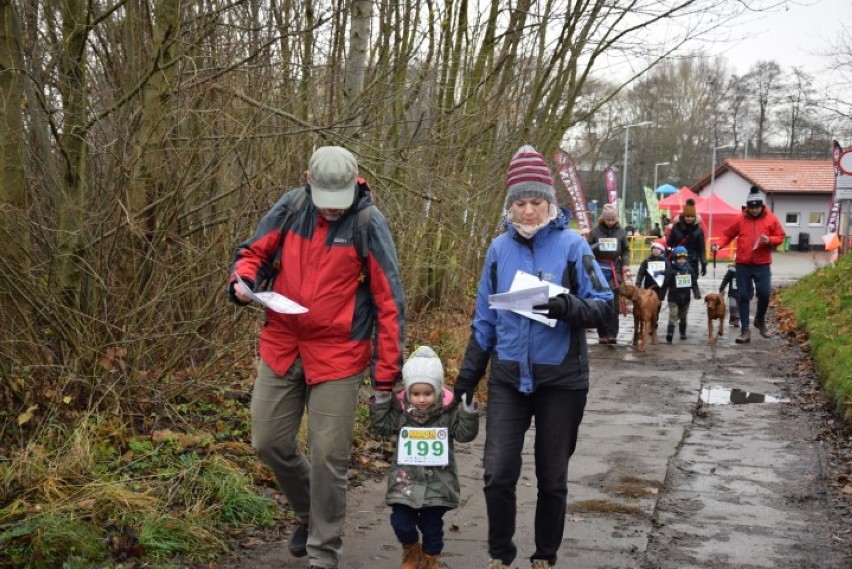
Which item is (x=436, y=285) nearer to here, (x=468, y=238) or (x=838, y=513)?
(x=468, y=238)

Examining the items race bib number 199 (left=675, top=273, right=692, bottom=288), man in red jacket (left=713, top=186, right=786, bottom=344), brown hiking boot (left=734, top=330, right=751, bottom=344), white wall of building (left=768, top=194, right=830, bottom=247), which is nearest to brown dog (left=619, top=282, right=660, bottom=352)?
race bib number 199 (left=675, top=273, right=692, bottom=288)

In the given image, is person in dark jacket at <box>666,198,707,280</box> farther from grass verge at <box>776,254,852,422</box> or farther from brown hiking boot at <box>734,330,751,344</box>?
grass verge at <box>776,254,852,422</box>

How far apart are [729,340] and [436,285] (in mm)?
5114

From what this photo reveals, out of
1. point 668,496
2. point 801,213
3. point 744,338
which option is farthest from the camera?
point 801,213

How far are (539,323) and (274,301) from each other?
1218 millimetres

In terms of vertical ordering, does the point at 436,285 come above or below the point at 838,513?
above

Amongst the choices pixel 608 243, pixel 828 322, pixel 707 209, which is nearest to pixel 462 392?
pixel 608 243

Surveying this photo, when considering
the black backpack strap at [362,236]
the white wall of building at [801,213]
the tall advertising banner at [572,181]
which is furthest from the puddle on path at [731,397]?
the white wall of building at [801,213]

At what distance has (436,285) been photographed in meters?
13.2

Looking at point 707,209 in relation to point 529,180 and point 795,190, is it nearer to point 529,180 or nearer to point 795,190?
point 795,190

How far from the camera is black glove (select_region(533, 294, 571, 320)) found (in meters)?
4.66

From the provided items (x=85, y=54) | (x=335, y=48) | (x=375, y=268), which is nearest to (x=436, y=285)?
(x=335, y=48)

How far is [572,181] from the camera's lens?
63.6ft

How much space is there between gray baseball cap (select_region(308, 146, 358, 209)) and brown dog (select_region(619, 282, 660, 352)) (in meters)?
10.1
